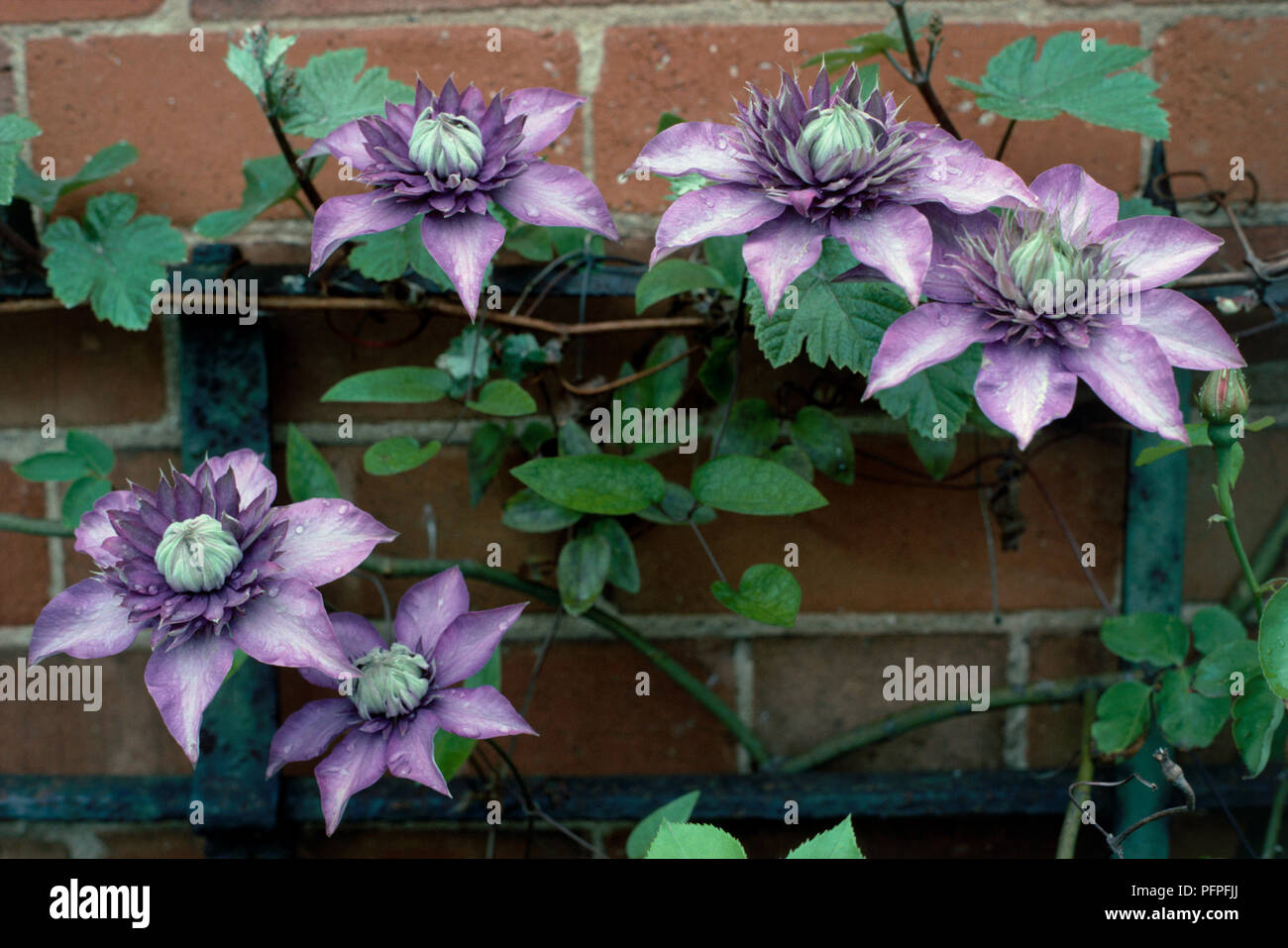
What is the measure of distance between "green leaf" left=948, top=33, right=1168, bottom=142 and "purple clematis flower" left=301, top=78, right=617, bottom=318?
0.85 feet

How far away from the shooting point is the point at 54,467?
0.58 m

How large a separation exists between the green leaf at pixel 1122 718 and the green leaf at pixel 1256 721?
10 centimetres

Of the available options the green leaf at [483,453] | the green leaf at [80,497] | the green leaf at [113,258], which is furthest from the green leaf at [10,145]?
the green leaf at [483,453]

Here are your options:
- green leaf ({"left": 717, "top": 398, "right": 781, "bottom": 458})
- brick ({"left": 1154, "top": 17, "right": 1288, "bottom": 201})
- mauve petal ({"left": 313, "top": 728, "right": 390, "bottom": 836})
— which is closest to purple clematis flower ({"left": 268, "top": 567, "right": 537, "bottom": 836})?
mauve petal ({"left": 313, "top": 728, "right": 390, "bottom": 836})

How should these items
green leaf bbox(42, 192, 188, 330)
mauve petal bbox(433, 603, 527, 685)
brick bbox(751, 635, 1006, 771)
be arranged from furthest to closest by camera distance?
1. brick bbox(751, 635, 1006, 771)
2. green leaf bbox(42, 192, 188, 330)
3. mauve petal bbox(433, 603, 527, 685)

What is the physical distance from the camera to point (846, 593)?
26.0 inches

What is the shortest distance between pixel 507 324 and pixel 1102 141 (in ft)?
1.37

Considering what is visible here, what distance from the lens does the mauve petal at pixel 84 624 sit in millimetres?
393

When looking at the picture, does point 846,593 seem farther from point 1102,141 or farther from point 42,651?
point 42,651

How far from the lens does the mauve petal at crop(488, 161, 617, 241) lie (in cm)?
43

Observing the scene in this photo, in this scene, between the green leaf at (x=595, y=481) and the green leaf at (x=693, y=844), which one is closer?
the green leaf at (x=693, y=844)

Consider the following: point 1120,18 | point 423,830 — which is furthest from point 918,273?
point 423,830

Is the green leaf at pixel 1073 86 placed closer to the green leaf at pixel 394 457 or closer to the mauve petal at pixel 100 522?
the green leaf at pixel 394 457

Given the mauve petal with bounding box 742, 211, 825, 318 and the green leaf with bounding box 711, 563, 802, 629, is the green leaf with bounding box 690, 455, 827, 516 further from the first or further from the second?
the mauve petal with bounding box 742, 211, 825, 318
